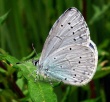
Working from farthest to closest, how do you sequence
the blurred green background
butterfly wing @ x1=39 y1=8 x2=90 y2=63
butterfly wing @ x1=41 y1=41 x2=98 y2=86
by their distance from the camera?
the blurred green background
butterfly wing @ x1=41 y1=41 x2=98 y2=86
butterfly wing @ x1=39 y1=8 x2=90 y2=63

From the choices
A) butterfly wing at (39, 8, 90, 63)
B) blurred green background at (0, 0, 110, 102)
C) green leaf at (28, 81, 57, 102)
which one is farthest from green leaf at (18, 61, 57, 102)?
blurred green background at (0, 0, 110, 102)

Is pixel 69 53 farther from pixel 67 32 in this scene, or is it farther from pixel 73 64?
pixel 67 32

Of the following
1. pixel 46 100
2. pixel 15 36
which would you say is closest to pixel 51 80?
pixel 46 100

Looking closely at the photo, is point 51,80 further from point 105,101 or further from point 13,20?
point 13,20

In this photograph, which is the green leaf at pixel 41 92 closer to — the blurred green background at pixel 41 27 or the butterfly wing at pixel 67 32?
the butterfly wing at pixel 67 32

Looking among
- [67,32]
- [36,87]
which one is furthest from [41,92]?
[67,32]

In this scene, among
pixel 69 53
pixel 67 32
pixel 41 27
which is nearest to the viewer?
pixel 67 32

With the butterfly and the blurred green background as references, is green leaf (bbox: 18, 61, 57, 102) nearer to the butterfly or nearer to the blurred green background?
the butterfly
